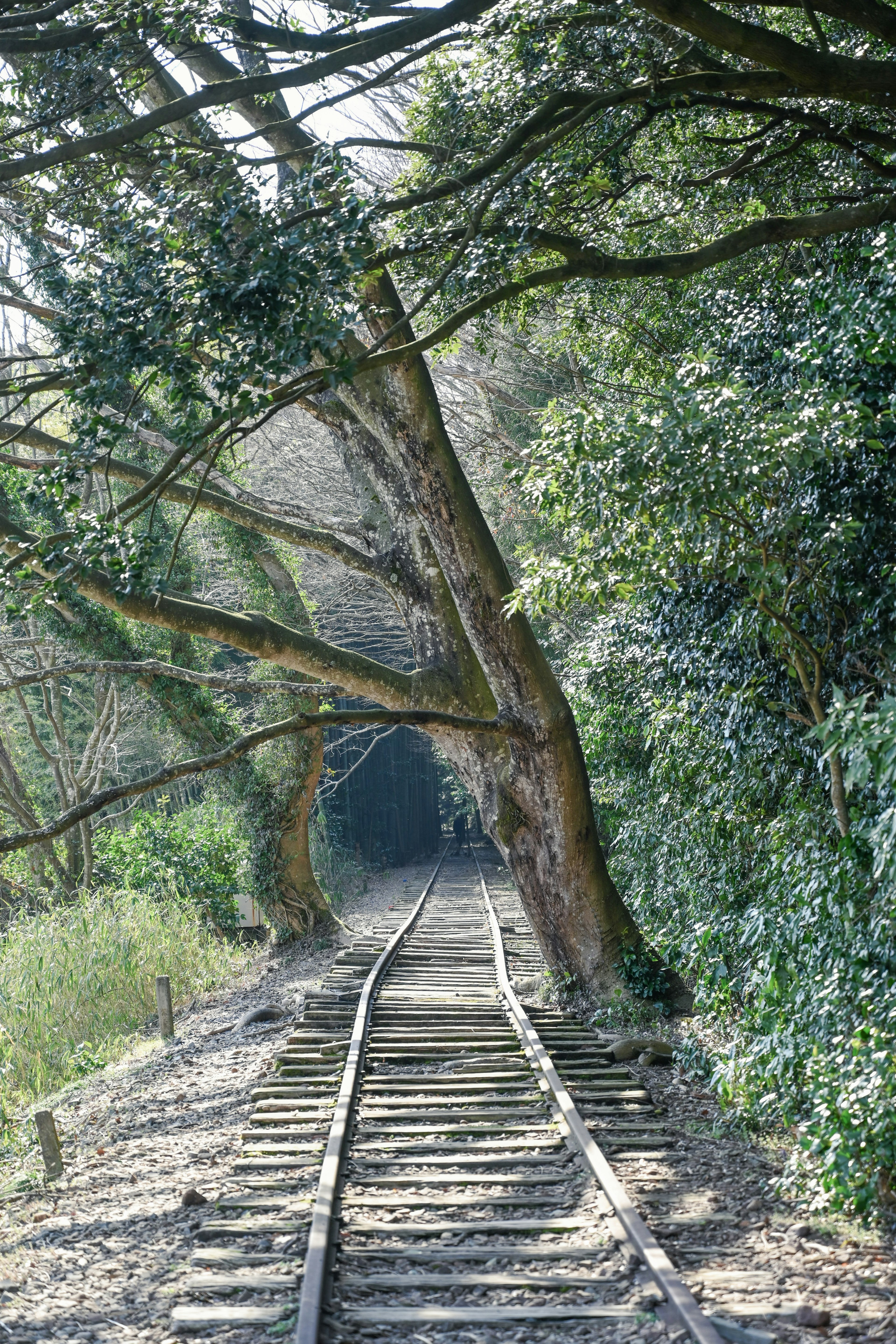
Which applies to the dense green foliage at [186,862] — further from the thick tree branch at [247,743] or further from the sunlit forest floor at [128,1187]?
the thick tree branch at [247,743]

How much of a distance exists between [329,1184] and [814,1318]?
2.06 m

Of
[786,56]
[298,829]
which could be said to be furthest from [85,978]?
[786,56]

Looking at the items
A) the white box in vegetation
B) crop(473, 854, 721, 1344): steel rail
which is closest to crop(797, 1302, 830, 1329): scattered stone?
crop(473, 854, 721, 1344): steel rail

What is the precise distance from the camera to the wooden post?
928 cm

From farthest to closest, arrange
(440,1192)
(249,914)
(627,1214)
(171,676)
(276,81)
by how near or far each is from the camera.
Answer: (249,914), (171,676), (276,81), (440,1192), (627,1214)

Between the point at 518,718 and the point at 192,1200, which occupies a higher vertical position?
the point at 518,718

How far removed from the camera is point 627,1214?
407 centimetres

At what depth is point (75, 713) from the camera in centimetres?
2391

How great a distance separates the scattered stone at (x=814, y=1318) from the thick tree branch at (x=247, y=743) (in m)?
3.92

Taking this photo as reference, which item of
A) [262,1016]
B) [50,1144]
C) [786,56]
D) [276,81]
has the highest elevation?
[276,81]

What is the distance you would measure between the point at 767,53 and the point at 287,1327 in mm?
5259

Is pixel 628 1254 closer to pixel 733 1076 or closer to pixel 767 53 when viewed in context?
pixel 733 1076

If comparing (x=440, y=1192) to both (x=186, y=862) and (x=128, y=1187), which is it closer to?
(x=128, y=1187)

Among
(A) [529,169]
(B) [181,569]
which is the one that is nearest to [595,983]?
(A) [529,169]
